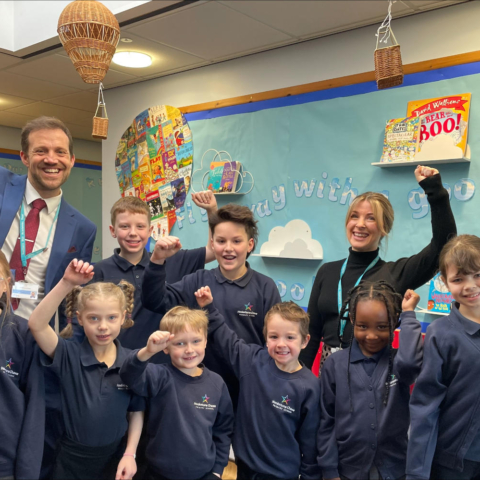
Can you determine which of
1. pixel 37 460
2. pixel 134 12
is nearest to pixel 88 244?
pixel 37 460

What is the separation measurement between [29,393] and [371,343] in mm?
1157

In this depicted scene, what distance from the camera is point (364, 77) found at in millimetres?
3045

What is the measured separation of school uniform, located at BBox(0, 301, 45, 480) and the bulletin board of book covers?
7.94 ft

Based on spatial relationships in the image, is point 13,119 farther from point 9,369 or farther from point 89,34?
point 9,369

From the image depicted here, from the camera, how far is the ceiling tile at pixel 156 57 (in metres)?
3.43

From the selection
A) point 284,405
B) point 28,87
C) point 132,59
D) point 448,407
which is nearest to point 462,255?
point 448,407

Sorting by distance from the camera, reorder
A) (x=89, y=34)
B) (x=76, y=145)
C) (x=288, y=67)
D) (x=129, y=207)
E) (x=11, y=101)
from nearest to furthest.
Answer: (x=129, y=207), (x=89, y=34), (x=288, y=67), (x=11, y=101), (x=76, y=145)

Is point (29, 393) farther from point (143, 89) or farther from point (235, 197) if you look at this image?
point (143, 89)

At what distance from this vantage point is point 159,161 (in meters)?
4.14

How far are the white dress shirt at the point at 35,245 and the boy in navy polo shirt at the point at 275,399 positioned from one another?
2.35ft

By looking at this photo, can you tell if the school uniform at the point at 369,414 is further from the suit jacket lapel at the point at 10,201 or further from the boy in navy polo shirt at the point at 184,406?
the suit jacket lapel at the point at 10,201

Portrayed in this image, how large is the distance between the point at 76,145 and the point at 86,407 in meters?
5.99

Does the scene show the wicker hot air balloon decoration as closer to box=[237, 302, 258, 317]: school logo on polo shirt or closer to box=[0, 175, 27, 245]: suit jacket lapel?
box=[0, 175, 27, 245]: suit jacket lapel

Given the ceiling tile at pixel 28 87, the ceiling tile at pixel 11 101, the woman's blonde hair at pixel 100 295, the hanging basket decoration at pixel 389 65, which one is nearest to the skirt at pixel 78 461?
the woman's blonde hair at pixel 100 295
